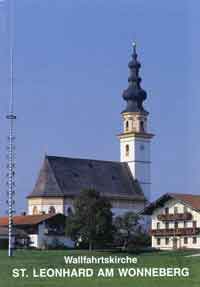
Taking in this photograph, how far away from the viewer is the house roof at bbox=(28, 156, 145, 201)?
44.2 metres

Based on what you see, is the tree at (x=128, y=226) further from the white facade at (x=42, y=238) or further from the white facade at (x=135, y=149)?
the white facade at (x=135, y=149)

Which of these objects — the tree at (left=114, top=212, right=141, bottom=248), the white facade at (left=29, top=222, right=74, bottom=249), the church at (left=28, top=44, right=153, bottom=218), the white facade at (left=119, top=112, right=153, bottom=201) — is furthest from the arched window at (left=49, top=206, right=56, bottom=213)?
the tree at (left=114, top=212, right=141, bottom=248)

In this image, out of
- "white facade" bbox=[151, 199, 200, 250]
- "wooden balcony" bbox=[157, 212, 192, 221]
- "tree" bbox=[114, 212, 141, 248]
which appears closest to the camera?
"wooden balcony" bbox=[157, 212, 192, 221]

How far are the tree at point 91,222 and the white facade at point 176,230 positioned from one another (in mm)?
1489

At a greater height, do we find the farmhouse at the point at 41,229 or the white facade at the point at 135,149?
the white facade at the point at 135,149

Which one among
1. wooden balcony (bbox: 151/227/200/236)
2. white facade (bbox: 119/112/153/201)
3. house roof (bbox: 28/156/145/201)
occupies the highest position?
white facade (bbox: 119/112/153/201)

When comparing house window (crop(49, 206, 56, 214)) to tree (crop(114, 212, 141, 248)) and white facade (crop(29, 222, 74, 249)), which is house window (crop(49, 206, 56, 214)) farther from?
tree (crop(114, 212, 141, 248))

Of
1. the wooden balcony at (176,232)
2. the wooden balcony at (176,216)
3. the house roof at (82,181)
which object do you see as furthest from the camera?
the house roof at (82,181)

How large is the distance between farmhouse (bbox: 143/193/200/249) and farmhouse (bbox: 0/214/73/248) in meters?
8.00

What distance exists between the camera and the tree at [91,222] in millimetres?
24766

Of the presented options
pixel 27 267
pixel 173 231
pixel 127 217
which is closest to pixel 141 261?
pixel 27 267

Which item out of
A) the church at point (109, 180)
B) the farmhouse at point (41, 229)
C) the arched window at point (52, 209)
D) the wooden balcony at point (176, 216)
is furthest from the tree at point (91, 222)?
the arched window at point (52, 209)

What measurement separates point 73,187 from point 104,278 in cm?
3846

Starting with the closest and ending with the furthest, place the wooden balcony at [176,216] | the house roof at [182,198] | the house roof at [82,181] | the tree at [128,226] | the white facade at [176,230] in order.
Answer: the house roof at [182,198], the wooden balcony at [176,216], the white facade at [176,230], the tree at [128,226], the house roof at [82,181]
